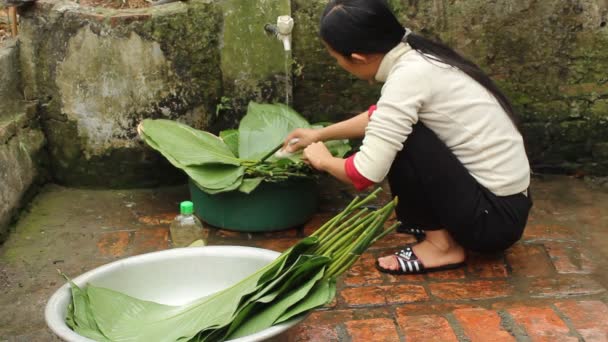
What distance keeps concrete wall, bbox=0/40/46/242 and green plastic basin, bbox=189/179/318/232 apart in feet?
2.47

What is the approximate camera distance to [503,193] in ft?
9.53

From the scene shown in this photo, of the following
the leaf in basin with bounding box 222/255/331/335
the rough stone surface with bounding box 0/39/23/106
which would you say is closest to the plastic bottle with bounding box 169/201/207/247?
the rough stone surface with bounding box 0/39/23/106

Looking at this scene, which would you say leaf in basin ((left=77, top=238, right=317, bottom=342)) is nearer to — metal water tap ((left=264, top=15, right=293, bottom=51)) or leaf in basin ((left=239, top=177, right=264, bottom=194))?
leaf in basin ((left=239, top=177, right=264, bottom=194))

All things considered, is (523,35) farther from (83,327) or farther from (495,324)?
(83,327)

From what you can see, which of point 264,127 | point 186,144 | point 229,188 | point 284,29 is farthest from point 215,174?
point 284,29

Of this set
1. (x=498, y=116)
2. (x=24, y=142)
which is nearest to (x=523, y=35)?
(x=498, y=116)

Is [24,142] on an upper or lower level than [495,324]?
upper

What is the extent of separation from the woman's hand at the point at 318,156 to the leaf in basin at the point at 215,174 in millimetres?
354

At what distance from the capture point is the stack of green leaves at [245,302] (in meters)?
2.22

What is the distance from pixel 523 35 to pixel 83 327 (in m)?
2.37

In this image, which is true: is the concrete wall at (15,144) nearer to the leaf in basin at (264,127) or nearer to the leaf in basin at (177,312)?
the leaf in basin at (264,127)

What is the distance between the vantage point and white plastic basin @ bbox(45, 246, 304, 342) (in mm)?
2566

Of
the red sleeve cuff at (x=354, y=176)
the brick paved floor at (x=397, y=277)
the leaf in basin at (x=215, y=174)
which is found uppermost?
the red sleeve cuff at (x=354, y=176)

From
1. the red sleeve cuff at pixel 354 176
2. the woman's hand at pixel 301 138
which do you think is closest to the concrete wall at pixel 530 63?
the woman's hand at pixel 301 138
